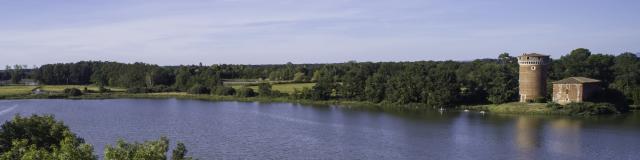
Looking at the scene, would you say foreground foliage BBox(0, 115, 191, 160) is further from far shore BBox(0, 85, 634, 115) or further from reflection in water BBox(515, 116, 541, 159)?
far shore BBox(0, 85, 634, 115)

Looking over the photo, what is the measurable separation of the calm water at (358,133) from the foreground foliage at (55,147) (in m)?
11.4

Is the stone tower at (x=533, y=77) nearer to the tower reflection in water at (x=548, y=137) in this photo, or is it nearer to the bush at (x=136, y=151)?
the tower reflection in water at (x=548, y=137)

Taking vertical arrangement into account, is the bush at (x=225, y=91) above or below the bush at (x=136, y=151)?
above

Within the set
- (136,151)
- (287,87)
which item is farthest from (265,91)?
(136,151)

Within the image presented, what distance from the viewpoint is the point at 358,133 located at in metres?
48.2

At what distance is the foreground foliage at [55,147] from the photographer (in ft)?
Result: 53.4

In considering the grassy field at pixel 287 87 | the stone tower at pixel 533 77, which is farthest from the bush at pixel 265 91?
the stone tower at pixel 533 77

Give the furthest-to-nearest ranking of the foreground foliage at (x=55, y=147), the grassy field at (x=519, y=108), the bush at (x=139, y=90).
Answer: the bush at (x=139, y=90)
the grassy field at (x=519, y=108)
the foreground foliage at (x=55, y=147)

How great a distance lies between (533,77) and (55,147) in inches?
2128

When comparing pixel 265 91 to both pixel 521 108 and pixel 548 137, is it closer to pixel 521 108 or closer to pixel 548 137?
pixel 521 108

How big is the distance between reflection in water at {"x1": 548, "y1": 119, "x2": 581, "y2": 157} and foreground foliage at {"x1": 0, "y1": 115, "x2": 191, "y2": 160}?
26777 mm

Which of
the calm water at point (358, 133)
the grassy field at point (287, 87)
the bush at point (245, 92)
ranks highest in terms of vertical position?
the grassy field at point (287, 87)

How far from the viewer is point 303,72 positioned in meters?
114

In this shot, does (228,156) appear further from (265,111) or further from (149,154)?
(265,111)
